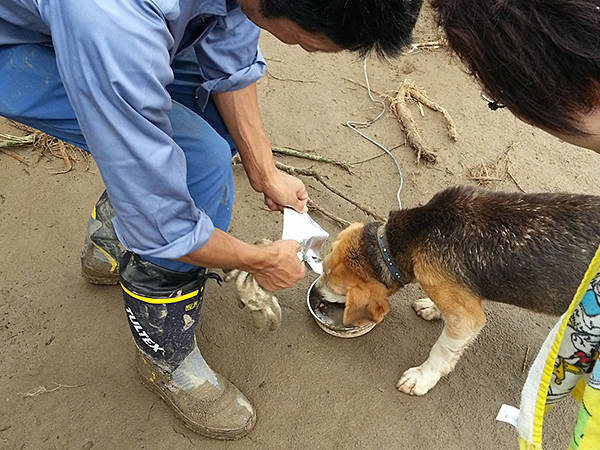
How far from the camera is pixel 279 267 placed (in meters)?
2.29

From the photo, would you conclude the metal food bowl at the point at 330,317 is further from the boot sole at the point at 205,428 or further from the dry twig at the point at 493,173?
the dry twig at the point at 493,173

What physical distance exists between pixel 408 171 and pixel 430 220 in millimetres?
1397

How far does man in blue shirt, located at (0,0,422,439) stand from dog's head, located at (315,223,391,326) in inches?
15.1

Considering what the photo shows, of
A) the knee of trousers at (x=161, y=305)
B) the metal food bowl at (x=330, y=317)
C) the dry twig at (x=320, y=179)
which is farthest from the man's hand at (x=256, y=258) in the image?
the dry twig at (x=320, y=179)

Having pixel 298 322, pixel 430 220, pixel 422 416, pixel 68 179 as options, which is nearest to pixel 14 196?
pixel 68 179

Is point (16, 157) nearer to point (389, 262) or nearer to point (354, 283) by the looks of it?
point (354, 283)

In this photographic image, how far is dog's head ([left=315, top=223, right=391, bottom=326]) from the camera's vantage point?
2.89 m

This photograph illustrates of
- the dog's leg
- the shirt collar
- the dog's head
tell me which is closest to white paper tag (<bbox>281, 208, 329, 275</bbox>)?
the dog's head

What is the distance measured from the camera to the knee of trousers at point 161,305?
7.45 ft

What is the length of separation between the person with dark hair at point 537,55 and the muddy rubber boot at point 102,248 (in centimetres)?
208

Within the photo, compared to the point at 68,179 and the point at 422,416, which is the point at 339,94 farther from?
the point at 422,416

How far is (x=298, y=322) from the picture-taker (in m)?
3.21

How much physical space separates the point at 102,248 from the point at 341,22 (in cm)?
196

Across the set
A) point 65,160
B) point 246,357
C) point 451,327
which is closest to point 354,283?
point 451,327
